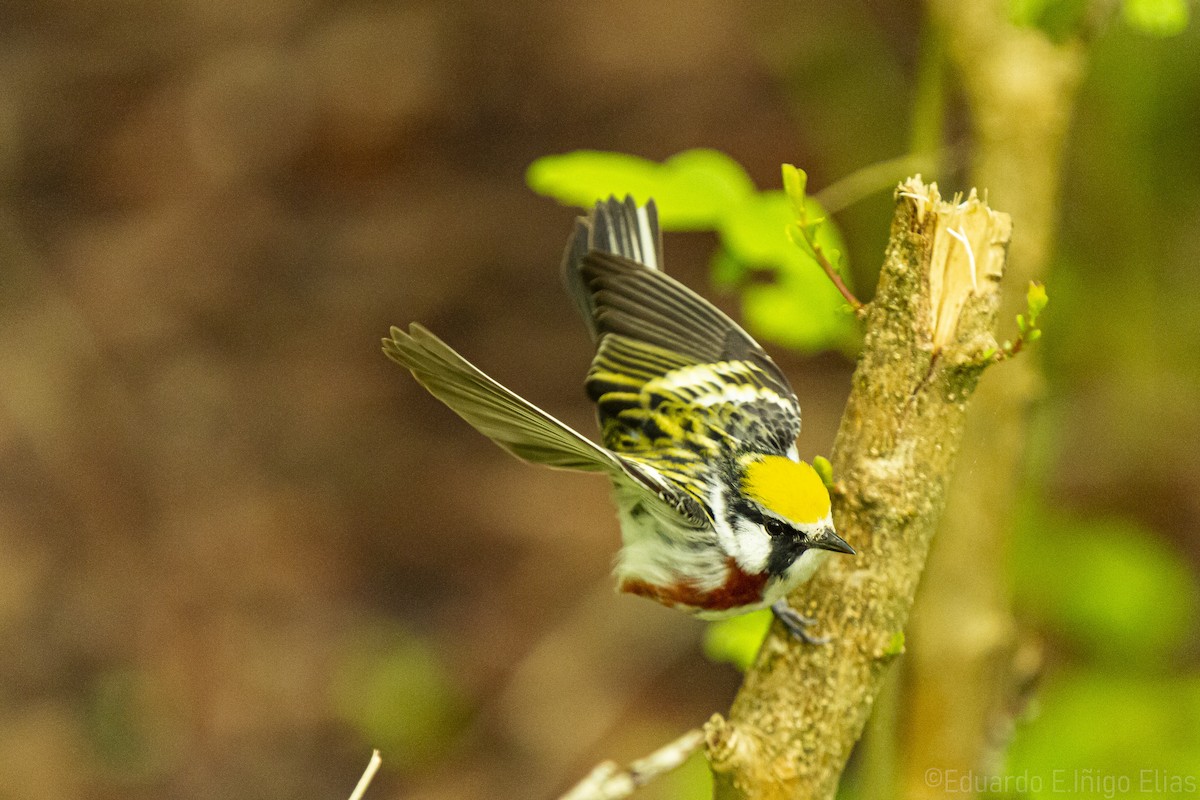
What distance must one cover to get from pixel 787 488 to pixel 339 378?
3.82 m

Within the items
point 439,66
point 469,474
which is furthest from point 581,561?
point 439,66

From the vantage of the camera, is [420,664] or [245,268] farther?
[245,268]

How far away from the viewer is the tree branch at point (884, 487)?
5.50 ft

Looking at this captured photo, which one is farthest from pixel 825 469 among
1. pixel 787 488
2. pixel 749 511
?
pixel 749 511

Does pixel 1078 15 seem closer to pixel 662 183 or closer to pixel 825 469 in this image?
pixel 662 183

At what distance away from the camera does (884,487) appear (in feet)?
5.60

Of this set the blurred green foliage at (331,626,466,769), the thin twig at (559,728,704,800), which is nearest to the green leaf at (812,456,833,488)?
the thin twig at (559,728,704,800)

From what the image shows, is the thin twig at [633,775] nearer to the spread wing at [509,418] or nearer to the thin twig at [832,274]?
the spread wing at [509,418]

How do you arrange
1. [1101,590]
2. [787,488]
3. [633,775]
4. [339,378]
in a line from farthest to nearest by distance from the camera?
1. [339,378]
2. [1101,590]
3. [787,488]
4. [633,775]

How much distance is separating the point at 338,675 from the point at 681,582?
3018mm

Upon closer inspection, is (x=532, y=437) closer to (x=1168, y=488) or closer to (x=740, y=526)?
(x=740, y=526)

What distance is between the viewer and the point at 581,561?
4.95 metres

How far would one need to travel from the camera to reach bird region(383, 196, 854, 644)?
1.77m

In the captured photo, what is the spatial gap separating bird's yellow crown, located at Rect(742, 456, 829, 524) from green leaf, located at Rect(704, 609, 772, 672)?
328 millimetres
